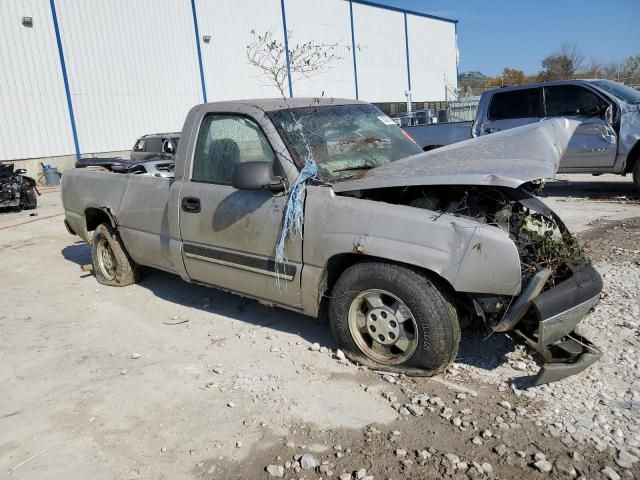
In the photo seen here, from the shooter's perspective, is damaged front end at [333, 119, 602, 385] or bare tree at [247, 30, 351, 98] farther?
bare tree at [247, 30, 351, 98]

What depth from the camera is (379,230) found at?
3449 millimetres

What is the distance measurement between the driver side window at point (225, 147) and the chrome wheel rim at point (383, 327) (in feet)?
4.38

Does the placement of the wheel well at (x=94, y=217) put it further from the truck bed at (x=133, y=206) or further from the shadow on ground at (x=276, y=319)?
the shadow on ground at (x=276, y=319)

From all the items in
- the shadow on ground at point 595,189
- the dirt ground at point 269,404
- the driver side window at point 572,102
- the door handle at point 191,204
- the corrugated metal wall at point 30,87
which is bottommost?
the dirt ground at point 269,404

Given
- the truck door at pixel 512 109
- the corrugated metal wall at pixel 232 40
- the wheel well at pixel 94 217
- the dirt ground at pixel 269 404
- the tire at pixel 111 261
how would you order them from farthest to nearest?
the corrugated metal wall at pixel 232 40
the truck door at pixel 512 109
the wheel well at pixel 94 217
the tire at pixel 111 261
the dirt ground at pixel 269 404

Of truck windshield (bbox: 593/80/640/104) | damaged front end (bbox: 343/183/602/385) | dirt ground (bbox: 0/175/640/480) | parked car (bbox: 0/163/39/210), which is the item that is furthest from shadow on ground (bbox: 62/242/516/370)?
parked car (bbox: 0/163/39/210)

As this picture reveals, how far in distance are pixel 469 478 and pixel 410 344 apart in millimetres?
1070

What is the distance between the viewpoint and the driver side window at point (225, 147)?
4.16 metres

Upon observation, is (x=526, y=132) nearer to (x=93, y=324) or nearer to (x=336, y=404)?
(x=336, y=404)

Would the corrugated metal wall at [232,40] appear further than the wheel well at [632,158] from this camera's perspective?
Yes

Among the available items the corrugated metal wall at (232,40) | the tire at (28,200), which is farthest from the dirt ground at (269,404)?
the corrugated metal wall at (232,40)

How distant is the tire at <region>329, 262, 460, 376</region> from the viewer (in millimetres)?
3326

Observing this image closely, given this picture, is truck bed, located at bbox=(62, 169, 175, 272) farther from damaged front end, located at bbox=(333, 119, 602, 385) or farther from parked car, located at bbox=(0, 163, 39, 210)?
parked car, located at bbox=(0, 163, 39, 210)

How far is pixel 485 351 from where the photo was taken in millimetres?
3875
